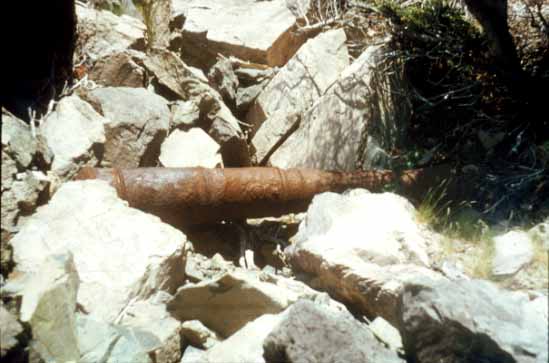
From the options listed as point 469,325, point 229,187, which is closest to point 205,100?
point 229,187

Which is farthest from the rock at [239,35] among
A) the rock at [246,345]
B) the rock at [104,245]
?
the rock at [246,345]

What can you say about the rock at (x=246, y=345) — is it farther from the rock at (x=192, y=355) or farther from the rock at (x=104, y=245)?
the rock at (x=104, y=245)

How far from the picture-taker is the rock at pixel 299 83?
5512 millimetres

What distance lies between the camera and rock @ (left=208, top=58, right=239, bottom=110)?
18.3 ft

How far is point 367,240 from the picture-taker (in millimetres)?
3561

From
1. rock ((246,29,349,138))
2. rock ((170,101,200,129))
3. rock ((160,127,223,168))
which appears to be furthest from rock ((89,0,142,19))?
rock ((160,127,223,168))

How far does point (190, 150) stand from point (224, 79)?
1.21 meters

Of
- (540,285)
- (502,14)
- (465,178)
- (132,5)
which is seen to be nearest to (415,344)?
(540,285)

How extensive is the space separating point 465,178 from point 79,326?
343 cm

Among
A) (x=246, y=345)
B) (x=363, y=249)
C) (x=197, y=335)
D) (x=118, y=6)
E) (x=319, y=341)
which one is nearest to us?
(x=319, y=341)

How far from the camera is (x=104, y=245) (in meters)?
3.22

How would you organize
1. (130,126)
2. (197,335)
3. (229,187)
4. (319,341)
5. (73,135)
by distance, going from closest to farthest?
1. (319,341)
2. (197,335)
3. (73,135)
4. (229,187)
5. (130,126)

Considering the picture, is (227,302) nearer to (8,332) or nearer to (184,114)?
(8,332)

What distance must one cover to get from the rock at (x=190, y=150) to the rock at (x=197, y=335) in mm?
→ 1908
